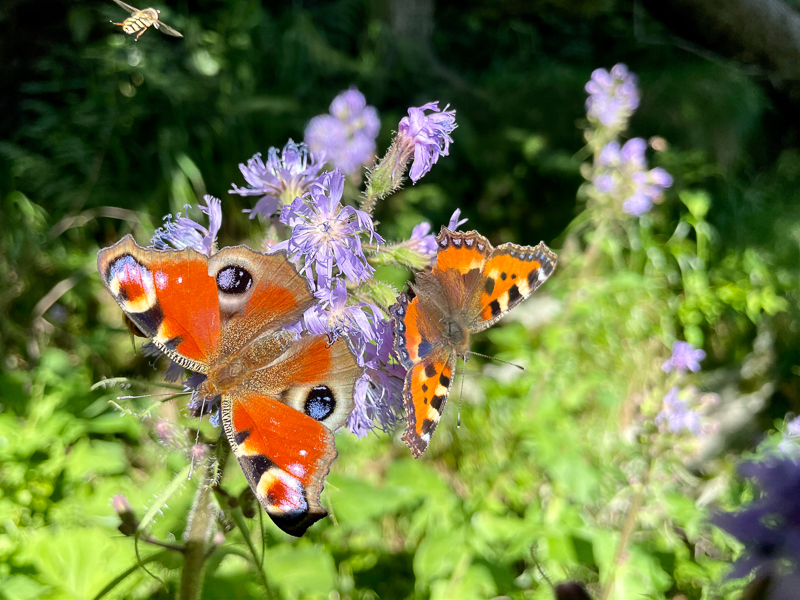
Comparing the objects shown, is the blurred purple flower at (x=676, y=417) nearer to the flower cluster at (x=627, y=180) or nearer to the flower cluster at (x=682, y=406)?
the flower cluster at (x=682, y=406)

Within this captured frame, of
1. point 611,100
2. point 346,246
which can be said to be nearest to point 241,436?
point 346,246

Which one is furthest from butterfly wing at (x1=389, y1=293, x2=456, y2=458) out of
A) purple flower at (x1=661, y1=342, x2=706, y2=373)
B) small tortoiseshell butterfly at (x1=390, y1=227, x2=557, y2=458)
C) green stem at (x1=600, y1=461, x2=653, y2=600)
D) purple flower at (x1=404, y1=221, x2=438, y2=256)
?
purple flower at (x1=661, y1=342, x2=706, y2=373)

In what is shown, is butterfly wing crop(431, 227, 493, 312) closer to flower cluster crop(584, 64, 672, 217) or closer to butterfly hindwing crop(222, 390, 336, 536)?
butterfly hindwing crop(222, 390, 336, 536)

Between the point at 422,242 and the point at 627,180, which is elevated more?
the point at 422,242

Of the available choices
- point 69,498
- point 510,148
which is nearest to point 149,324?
point 69,498

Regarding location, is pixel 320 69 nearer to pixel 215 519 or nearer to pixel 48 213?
pixel 48 213

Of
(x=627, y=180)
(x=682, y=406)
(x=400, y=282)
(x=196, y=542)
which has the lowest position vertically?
(x=400, y=282)

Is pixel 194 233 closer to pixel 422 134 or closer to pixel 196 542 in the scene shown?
pixel 422 134

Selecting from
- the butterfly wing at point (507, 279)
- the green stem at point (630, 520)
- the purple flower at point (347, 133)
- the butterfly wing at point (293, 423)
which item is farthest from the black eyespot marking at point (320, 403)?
the purple flower at point (347, 133)
